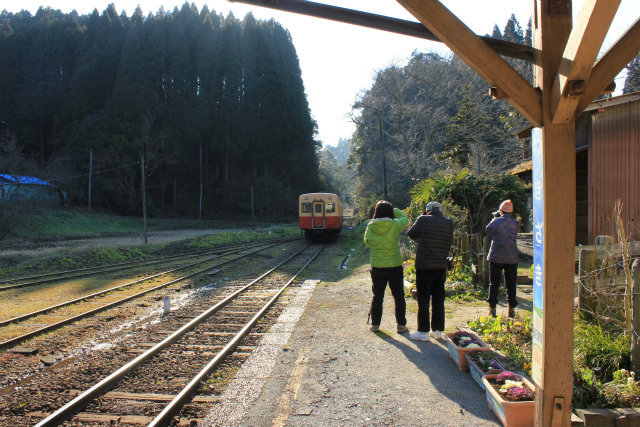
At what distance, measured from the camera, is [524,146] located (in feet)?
68.6

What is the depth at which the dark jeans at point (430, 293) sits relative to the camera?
15.6 feet

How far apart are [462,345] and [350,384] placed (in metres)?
1.23

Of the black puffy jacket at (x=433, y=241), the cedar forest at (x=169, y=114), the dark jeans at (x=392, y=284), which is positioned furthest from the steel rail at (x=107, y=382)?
the cedar forest at (x=169, y=114)

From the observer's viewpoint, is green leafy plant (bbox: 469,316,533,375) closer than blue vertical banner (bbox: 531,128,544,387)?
No

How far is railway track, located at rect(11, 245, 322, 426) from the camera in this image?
136 inches

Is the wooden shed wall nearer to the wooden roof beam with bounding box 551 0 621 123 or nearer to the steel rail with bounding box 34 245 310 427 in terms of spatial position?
the wooden roof beam with bounding box 551 0 621 123

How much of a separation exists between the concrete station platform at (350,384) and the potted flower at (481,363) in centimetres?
10

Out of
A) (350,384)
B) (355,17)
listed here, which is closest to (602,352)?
(350,384)

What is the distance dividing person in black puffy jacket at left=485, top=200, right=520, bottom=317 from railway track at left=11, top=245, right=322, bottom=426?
314 cm

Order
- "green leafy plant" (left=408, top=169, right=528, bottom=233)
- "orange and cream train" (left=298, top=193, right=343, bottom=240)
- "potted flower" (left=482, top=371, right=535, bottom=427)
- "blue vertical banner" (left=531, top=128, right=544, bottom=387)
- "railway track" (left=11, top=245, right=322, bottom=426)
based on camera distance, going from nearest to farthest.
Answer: "blue vertical banner" (left=531, top=128, right=544, bottom=387) < "potted flower" (left=482, top=371, right=535, bottom=427) < "railway track" (left=11, top=245, right=322, bottom=426) < "green leafy plant" (left=408, top=169, right=528, bottom=233) < "orange and cream train" (left=298, top=193, right=343, bottom=240)

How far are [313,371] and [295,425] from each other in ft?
3.39

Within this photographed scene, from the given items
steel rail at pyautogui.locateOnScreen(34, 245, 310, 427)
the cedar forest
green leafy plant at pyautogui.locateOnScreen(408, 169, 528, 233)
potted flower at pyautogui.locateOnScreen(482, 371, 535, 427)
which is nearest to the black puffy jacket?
potted flower at pyautogui.locateOnScreen(482, 371, 535, 427)

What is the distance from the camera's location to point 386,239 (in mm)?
4949

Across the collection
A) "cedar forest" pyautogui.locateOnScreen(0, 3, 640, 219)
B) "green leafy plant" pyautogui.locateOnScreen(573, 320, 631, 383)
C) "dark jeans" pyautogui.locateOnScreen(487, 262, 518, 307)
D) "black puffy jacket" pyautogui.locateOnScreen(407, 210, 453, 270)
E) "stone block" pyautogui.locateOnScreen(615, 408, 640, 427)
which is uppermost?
"cedar forest" pyautogui.locateOnScreen(0, 3, 640, 219)
